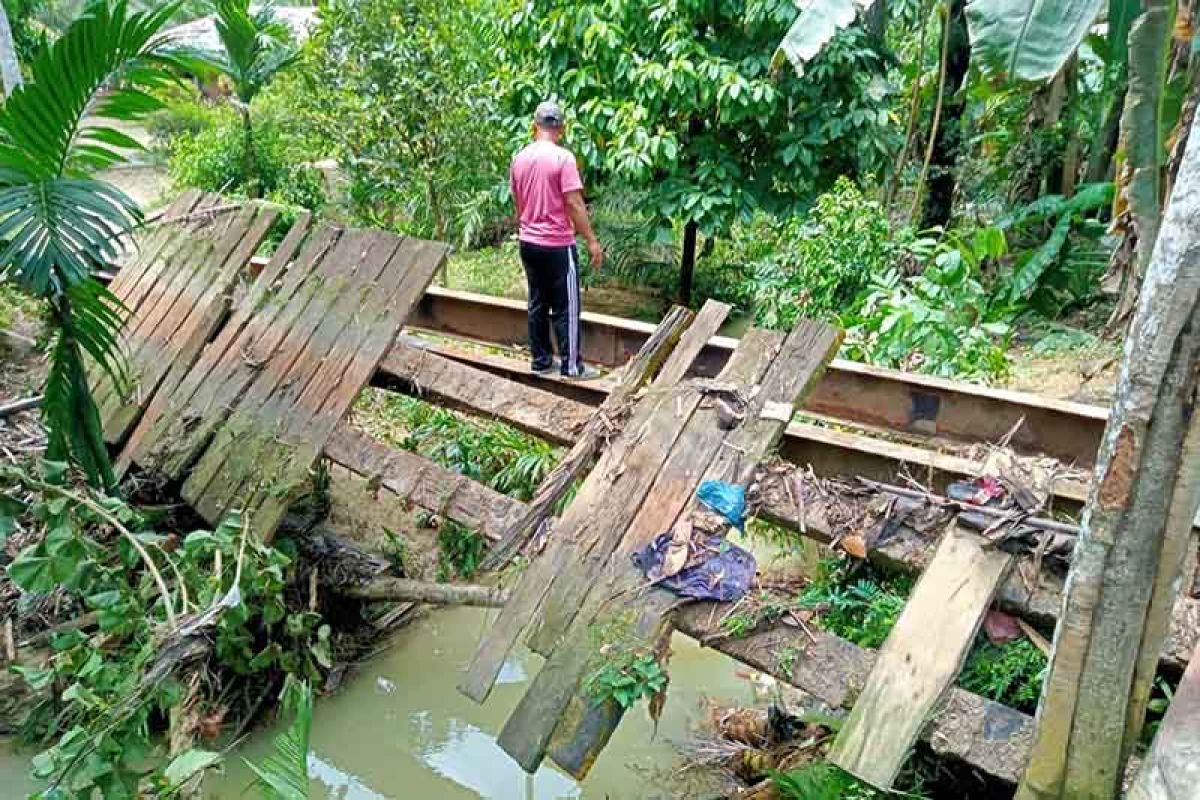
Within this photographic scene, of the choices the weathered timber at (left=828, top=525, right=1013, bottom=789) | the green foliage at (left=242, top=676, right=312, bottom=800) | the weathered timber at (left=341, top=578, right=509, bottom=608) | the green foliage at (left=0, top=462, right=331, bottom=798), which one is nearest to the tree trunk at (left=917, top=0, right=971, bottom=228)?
the weathered timber at (left=828, top=525, right=1013, bottom=789)

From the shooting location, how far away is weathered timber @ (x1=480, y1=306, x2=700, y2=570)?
3178 millimetres

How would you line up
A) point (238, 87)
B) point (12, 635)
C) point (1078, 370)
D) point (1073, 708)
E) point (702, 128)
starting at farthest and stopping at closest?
point (238, 87), point (702, 128), point (1078, 370), point (12, 635), point (1073, 708)

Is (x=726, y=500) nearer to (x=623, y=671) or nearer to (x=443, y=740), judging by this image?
(x=623, y=671)

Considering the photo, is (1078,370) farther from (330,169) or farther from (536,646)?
(330,169)

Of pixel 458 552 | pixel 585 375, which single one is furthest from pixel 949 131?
pixel 458 552

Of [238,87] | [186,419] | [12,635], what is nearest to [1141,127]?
[186,419]

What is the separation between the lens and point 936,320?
4.97 meters

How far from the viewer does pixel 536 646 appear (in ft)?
9.27

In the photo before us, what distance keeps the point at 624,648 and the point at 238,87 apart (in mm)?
10188

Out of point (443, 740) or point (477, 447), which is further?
point (477, 447)

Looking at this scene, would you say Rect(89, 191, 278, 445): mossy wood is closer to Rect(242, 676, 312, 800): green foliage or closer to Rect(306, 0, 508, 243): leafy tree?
Rect(242, 676, 312, 800): green foliage

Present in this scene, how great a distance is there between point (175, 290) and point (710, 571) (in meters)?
3.60

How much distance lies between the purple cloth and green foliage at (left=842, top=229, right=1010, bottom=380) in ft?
8.16

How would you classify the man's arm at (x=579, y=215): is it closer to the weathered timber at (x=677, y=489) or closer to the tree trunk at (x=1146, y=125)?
the weathered timber at (x=677, y=489)
